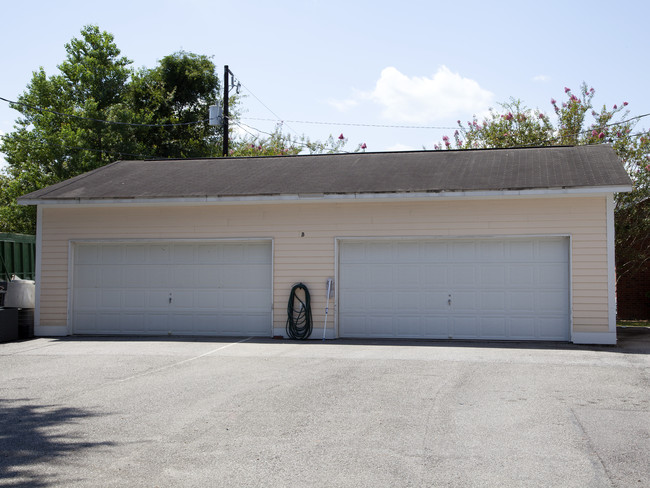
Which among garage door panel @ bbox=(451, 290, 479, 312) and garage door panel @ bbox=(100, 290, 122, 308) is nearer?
garage door panel @ bbox=(451, 290, 479, 312)

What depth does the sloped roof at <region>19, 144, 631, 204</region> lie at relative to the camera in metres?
13.8

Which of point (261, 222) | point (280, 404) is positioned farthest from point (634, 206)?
point (280, 404)

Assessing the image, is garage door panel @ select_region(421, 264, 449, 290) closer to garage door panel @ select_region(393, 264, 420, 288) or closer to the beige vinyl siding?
garage door panel @ select_region(393, 264, 420, 288)

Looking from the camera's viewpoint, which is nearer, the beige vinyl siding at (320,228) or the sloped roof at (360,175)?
the beige vinyl siding at (320,228)

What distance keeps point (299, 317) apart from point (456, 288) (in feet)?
11.0

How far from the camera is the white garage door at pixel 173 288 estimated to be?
1483cm

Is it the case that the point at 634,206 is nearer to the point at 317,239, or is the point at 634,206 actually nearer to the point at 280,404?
the point at 317,239

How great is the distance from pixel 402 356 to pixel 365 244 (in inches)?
142

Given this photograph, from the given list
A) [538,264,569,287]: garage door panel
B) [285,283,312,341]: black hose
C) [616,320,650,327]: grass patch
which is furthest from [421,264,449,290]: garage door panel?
[616,320,650,327]: grass patch

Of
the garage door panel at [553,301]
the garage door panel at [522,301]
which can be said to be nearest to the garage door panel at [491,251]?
the garage door panel at [522,301]

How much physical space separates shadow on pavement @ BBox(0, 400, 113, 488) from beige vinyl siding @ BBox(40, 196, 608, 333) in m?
7.52

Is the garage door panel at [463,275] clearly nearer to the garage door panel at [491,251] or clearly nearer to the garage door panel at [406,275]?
the garage door panel at [491,251]

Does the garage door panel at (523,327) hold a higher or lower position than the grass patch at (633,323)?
higher

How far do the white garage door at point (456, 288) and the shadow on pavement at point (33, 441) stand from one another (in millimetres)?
8013
